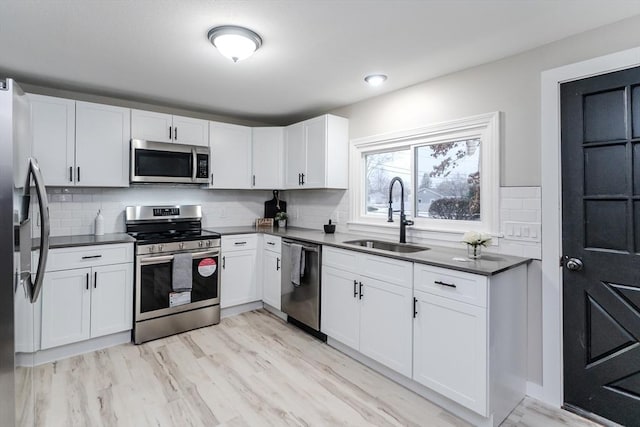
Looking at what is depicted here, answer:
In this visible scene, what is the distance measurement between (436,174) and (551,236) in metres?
1.03

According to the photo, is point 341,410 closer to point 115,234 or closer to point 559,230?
point 559,230

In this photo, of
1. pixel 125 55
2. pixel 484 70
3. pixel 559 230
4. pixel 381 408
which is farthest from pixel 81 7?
pixel 559 230

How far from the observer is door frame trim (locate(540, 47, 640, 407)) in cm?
215

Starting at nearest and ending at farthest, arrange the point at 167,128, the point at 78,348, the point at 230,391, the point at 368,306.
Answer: the point at 230,391 < the point at 368,306 < the point at 78,348 < the point at 167,128

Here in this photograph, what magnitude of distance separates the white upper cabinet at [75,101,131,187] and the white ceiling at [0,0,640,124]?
10.2 inches

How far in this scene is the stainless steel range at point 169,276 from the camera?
3.01 m

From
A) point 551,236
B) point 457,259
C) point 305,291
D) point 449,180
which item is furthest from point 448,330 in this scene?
point 305,291

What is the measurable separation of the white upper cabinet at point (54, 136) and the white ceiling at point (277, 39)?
244 mm

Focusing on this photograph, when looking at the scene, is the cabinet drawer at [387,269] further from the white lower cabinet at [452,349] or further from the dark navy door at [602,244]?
the dark navy door at [602,244]

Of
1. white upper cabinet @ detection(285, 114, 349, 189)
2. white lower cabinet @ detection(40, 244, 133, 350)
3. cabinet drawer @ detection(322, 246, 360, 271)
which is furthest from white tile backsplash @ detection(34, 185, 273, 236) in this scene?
cabinet drawer @ detection(322, 246, 360, 271)

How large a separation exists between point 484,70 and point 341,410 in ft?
8.60

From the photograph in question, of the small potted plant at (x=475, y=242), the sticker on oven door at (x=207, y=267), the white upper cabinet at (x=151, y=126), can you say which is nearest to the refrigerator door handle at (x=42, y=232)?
the sticker on oven door at (x=207, y=267)

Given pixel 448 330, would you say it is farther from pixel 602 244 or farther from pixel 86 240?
pixel 86 240

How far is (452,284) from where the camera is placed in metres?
2.03
